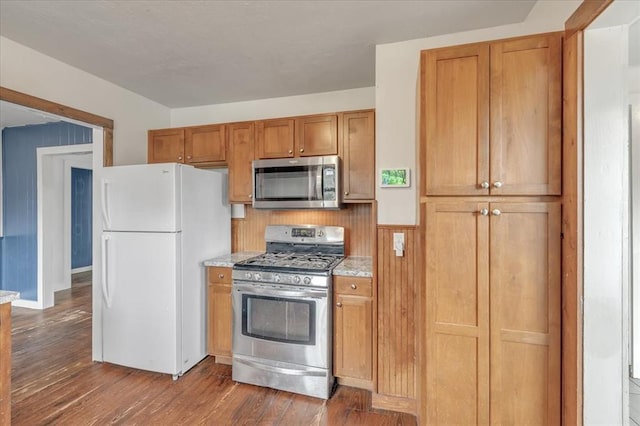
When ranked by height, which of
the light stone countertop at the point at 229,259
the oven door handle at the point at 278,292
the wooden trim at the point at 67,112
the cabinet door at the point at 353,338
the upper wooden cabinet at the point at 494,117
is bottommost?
the cabinet door at the point at 353,338


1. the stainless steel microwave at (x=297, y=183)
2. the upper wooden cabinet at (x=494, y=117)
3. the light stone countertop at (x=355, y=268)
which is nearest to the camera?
the upper wooden cabinet at (x=494, y=117)

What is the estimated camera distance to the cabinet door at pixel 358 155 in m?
2.59

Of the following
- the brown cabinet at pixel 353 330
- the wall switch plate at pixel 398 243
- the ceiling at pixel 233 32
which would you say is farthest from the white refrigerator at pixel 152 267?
the wall switch plate at pixel 398 243

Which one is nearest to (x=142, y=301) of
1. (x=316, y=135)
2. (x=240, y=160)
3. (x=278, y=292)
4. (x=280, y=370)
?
(x=278, y=292)

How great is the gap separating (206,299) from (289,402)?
1.18 meters

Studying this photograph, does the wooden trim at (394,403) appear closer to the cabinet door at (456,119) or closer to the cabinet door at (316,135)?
the cabinet door at (456,119)

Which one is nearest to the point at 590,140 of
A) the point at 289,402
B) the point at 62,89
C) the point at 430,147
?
the point at 430,147

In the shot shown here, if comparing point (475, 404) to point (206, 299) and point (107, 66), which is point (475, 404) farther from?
point (107, 66)

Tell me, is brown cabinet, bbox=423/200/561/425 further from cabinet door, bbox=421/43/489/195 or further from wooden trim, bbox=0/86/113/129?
wooden trim, bbox=0/86/113/129

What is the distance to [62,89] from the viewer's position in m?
2.46

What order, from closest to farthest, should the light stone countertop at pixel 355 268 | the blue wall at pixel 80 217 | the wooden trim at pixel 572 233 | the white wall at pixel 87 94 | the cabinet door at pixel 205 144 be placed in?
the wooden trim at pixel 572 233
the white wall at pixel 87 94
the light stone countertop at pixel 355 268
the cabinet door at pixel 205 144
the blue wall at pixel 80 217

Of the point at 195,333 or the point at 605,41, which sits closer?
the point at 605,41

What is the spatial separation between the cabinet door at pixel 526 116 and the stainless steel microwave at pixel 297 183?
4.33 feet

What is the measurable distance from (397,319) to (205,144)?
244 centimetres
